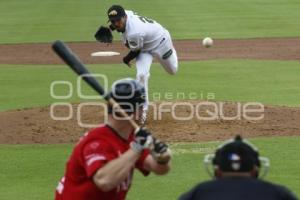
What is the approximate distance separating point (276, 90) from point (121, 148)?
1115 centimetres

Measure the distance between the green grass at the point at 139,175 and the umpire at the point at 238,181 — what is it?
4327mm

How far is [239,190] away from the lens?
Answer: 414 cm

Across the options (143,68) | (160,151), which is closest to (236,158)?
(160,151)

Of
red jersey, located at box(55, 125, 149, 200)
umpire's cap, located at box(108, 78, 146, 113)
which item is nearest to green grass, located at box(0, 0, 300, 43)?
umpire's cap, located at box(108, 78, 146, 113)

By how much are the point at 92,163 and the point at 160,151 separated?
473mm

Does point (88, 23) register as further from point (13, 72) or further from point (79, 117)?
point (79, 117)

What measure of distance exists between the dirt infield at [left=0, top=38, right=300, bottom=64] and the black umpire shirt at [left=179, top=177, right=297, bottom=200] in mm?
17126

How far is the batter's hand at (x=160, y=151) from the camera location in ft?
15.9

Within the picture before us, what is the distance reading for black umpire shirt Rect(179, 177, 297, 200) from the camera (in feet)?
13.6

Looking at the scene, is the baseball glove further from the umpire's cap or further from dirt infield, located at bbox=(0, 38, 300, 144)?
the umpire's cap

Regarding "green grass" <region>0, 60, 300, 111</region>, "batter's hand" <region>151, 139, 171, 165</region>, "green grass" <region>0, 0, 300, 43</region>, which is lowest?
"batter's hand" <region>151, 139, 171, 165</region>

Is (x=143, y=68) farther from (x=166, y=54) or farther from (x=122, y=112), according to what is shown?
(x=122, y=112)

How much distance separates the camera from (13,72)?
63.9ft

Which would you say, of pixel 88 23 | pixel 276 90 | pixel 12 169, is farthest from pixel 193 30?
pixel 12 169
